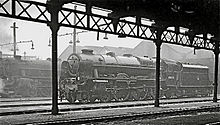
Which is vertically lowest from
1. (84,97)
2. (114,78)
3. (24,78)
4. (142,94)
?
(142,94)

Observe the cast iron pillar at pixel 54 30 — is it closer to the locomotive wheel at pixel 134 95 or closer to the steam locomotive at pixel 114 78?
the steam locomotive at pixel 114 78

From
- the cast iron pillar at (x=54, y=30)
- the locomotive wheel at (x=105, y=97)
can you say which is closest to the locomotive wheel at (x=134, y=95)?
the locomotive wheel at (x=105, y=97)

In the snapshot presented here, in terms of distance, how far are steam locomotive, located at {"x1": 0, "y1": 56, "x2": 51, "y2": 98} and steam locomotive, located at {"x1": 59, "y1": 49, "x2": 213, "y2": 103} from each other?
15.2 ft

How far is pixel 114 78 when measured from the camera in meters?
21.0

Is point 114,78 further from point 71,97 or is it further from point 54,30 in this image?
point 54,30

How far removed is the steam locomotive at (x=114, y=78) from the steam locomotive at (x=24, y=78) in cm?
463

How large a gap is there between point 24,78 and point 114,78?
882 centimetres

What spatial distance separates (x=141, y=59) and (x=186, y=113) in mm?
11275

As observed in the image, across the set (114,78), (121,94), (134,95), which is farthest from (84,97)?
(134,95)

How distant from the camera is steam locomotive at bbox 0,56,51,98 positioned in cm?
2400

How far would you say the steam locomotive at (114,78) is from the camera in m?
19.6

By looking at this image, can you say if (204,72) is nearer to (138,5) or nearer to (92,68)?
(92,68)

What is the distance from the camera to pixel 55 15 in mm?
11422

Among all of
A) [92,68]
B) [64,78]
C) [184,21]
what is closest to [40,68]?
[64,78]
